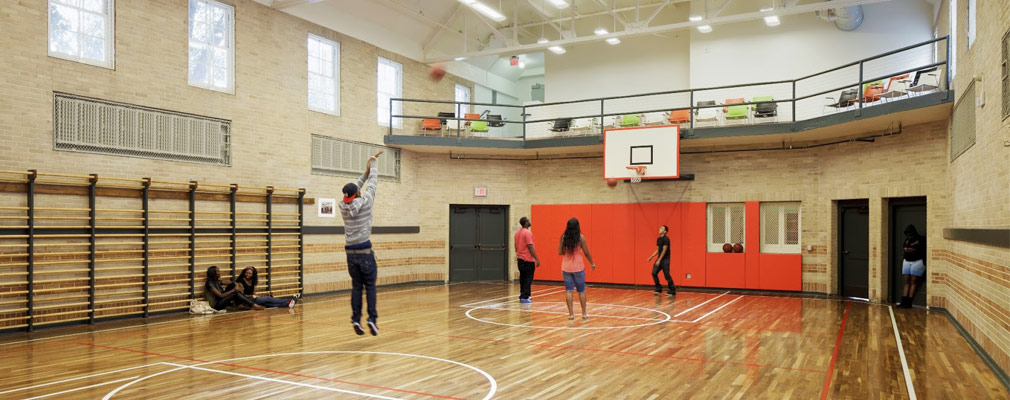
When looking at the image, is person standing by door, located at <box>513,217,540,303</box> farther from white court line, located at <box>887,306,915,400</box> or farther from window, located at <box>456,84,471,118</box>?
window, located at <box>456,84,471,118</box>

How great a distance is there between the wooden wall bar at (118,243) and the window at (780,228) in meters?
11.6

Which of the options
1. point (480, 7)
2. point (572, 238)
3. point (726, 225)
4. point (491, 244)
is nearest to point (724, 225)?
point (726, 225)

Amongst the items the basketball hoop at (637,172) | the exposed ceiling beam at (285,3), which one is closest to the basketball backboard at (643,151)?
the basketball hoop at (637,172)

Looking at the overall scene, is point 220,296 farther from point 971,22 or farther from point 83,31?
point 971,22

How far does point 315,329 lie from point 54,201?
15.7 ft

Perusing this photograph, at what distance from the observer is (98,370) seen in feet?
→ 23.2

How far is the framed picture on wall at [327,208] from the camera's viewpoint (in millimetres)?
15305

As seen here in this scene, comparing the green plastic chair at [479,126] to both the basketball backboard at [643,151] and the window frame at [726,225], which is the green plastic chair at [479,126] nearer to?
the basketball backboard at [643,151]

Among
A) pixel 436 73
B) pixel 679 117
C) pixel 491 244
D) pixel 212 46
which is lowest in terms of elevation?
pixel 491 244

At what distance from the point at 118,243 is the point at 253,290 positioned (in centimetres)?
255

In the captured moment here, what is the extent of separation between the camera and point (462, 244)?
18.7 metres

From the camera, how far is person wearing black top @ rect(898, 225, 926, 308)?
41.4 feet

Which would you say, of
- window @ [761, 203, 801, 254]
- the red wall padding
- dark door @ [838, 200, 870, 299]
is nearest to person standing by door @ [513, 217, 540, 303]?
the red wall padding

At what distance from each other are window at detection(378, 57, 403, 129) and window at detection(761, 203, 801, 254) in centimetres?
986
